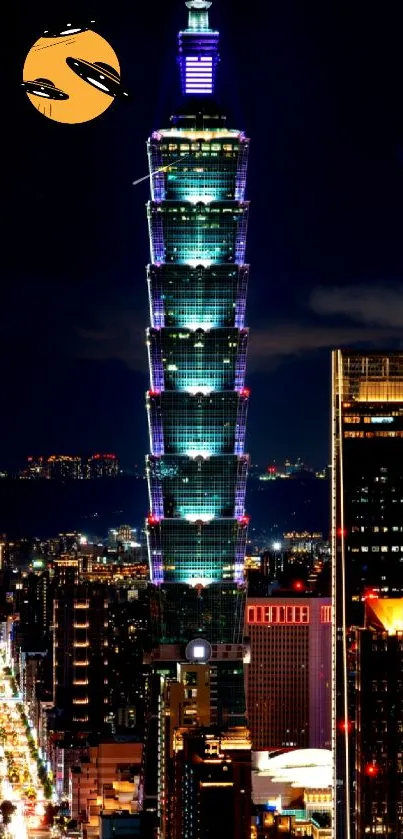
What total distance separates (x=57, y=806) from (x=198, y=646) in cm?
515

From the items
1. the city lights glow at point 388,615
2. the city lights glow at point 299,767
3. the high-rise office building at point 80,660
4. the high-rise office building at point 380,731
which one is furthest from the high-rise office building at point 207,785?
the high-rise office building at point 80,660

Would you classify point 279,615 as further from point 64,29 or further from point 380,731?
point 64,29

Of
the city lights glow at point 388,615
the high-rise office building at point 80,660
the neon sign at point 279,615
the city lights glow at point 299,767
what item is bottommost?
the city lights glow at point 299,767

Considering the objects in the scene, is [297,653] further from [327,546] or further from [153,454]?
[153,454]

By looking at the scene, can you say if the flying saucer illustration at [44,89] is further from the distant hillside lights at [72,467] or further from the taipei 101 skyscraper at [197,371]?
the distant hillside lights at [72,467]

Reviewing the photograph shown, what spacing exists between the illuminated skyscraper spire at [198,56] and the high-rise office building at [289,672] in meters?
7.75

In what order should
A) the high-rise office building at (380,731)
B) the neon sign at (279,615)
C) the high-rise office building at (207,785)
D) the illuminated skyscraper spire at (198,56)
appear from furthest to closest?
the neon sign at (279,615) < the illuminated skyscraper spire at (198,56) < the high-rise office building at (207,785) < the high-rise office building at (380,731)

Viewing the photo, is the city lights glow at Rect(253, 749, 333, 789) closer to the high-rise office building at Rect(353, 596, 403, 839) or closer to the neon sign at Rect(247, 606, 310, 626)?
the neon sign at Rect(247, 606, 310, 626)

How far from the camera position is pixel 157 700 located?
1880 centimetres

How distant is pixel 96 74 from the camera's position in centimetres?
390

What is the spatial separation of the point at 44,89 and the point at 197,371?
54.3 feet

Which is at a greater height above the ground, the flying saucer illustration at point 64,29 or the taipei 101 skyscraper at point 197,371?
the taipei 101 skyscraper at point 197,371

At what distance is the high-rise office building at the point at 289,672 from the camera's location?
73.9ft

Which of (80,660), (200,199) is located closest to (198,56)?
(200,199)
